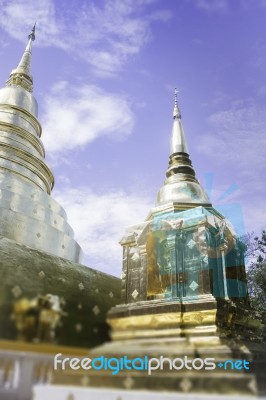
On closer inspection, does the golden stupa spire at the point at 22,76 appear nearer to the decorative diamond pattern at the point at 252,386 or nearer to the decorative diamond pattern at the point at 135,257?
the decorative diamond pattern at the point at 135,257

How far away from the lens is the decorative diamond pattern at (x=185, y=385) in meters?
3.69

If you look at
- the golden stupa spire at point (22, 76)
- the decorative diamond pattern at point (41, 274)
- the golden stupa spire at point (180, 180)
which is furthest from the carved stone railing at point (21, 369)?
the golden stupa spire at point (22, 76)

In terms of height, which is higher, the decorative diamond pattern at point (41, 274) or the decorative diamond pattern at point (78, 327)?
the decorative diamond pattern at point (41, 274)

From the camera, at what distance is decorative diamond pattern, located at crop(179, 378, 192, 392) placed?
3693 millimetres

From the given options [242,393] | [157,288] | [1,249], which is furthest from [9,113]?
[242,393]

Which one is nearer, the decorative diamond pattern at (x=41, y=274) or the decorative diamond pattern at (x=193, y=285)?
the decorative diamond pattern at (x=193, y=285)

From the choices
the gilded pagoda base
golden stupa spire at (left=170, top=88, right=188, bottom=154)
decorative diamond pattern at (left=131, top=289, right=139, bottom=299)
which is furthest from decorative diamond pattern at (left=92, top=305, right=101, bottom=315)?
golden stupa spire at (left=170, top=88, right=188, bottom=154)

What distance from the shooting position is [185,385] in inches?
147

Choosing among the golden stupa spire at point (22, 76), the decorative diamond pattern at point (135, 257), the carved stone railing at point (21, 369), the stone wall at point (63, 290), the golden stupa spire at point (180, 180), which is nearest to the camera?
the carved stone railing at point (21, 369)

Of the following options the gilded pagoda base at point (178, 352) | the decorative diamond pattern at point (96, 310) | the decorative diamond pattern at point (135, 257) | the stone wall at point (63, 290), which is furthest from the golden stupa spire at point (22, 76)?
the gilded pagoda base at point (178, 352)

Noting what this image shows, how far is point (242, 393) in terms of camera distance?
3459 millimetres

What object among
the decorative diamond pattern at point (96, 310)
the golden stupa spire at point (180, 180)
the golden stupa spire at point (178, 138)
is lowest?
the decorative diamond pattern at point (96, 310)

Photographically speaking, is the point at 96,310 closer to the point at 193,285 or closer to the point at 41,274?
the point at 41,274

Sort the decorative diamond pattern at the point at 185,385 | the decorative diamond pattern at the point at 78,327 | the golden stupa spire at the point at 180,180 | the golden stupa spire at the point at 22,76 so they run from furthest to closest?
the golden stupa spire at the point at 22,76 < the golden stupa spire at the point at 180,180 < the decorative diamond pattern at the point at 78,327 < the decorative diamond pattern at the point at 185,385
